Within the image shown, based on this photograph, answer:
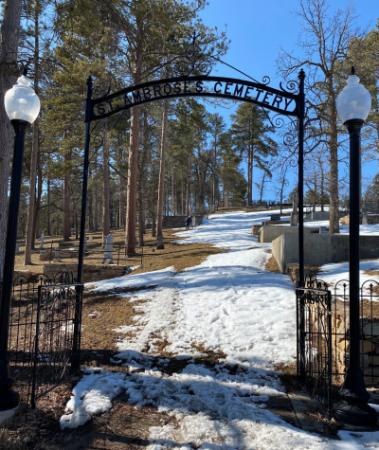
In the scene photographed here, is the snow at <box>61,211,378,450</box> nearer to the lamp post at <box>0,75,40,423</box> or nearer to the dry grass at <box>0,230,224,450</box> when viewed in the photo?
the dry grass at <box>0,230,224,450</box>

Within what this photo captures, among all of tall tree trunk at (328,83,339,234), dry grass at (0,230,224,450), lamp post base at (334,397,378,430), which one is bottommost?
dry grass at (0,230,224,450)

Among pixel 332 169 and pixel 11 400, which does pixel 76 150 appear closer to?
pixel 332 169

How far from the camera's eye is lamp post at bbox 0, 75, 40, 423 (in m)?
3.52

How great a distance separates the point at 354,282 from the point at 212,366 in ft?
7.87

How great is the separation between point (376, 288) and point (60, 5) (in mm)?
8078

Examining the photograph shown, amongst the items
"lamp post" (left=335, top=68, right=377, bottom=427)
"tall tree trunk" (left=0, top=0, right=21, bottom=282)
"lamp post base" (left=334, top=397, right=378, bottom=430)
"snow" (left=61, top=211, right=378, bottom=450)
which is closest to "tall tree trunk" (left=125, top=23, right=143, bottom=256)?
"snow" (left=61, top=211, right=378, bottom=450)

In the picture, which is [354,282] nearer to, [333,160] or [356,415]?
[356,415]

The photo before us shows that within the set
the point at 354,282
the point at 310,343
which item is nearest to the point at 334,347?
the point at 310,343

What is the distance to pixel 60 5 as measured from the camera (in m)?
7.48

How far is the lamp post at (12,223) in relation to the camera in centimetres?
Result: 352

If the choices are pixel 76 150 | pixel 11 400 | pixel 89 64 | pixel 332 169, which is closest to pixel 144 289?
pixel 11 400

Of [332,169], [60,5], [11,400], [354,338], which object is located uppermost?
[60,5]

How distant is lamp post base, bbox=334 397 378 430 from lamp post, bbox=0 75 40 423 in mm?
3017

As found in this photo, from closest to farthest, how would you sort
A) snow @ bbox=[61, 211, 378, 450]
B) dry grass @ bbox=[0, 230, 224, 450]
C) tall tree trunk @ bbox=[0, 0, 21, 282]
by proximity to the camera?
dry grass @ bbox=[0, 230, 224, 450], snow @ bbox=[61, 211, 378, 450], tall tree trunk @ bbox=[0, 0, 21, 282]
